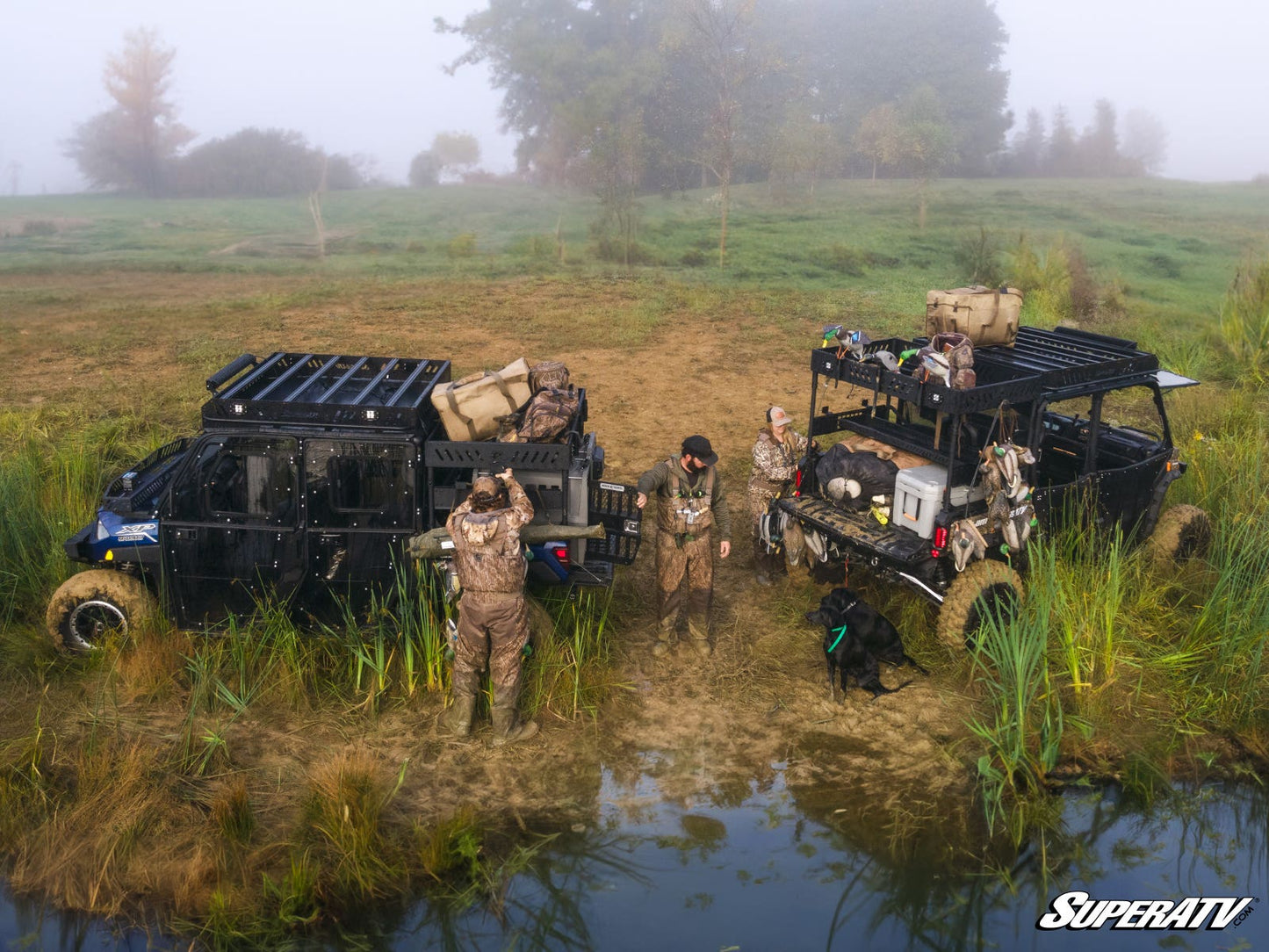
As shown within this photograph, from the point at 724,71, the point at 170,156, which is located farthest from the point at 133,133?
the point at 724,71

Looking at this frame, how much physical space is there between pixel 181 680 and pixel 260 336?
12351mm

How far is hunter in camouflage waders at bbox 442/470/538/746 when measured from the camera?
644cm

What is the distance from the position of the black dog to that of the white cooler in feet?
2.59

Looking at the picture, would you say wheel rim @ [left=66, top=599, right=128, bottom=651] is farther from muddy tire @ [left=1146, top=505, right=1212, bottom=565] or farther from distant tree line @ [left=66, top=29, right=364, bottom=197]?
distant tree line @ [left=66, top=29, right=364, bottom=197]

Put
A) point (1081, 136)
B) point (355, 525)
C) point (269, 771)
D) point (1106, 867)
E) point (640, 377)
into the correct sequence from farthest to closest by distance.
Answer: point (1081, 136), point (640, 377), point (355, 525), point (269, 771), point (1106, 867)

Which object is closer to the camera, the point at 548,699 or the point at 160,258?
the point at 548,699

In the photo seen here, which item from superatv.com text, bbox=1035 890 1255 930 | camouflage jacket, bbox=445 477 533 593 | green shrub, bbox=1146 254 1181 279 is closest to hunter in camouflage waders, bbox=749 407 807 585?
camouflage jacket, bbox=445 477 533 593

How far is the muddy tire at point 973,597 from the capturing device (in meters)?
7.52

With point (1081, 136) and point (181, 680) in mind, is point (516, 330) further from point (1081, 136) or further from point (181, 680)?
point (1081, 136)

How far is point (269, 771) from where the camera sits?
6469 millimetres

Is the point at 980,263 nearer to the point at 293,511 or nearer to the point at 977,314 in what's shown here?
the point at 977,314

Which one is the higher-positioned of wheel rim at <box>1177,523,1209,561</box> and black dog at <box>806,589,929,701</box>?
wheel rim at <box>1177,523,1209,561</box>

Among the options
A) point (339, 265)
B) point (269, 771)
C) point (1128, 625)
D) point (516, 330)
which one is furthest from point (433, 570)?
point (339, 265)

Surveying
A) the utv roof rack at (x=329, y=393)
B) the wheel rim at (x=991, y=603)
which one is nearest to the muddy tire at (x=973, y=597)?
the wheel rim at (x=991, y=603)
